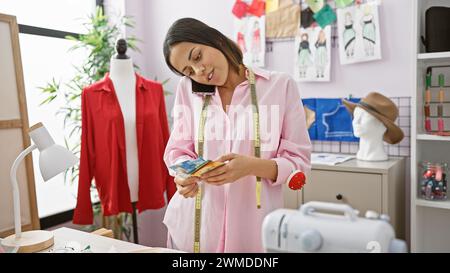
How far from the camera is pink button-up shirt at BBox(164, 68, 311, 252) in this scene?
40.8 inches

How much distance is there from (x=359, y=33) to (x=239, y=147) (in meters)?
1.53

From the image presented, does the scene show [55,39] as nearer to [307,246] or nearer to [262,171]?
[262,171]

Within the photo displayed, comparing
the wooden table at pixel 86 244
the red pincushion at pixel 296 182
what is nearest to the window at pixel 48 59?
the wooden table at pixel 86 244

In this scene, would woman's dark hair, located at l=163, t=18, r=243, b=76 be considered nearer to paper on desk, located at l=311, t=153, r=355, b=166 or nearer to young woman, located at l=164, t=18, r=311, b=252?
young woman, located at l=164, t=18, r=311, b=252

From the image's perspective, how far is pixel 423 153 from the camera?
203cm

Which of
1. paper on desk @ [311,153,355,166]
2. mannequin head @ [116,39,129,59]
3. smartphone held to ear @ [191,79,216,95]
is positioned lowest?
paper on desk @ [311,153,355,166]

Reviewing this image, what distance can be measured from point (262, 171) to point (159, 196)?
1.20 metres

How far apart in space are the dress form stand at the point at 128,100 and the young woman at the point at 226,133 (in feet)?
2.95

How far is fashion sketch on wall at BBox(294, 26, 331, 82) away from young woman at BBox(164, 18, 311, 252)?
1.35 meters

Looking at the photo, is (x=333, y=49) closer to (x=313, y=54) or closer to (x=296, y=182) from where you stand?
(x=313, y=54)

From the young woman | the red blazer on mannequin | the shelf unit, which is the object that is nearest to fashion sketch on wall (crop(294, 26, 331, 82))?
the shelf unit

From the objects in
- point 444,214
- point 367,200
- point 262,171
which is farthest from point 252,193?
point 444,214

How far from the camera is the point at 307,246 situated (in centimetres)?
35

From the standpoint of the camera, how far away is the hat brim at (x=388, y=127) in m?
1.99
